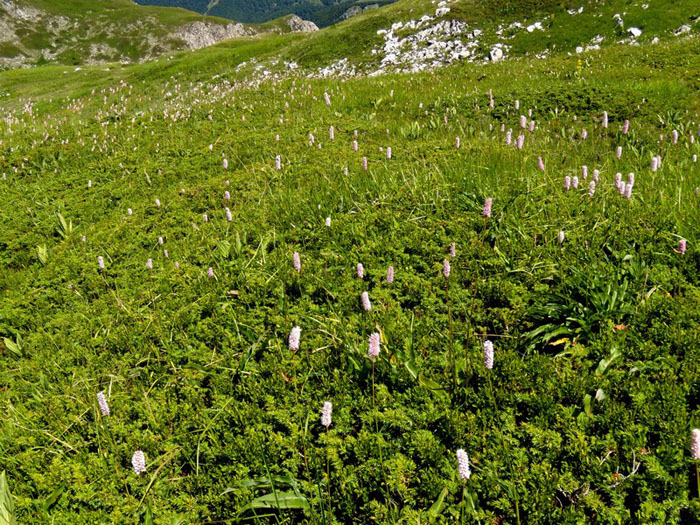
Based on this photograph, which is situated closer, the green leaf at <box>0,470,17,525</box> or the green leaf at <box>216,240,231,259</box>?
the green leaf at <box>0,470,17,525</box>

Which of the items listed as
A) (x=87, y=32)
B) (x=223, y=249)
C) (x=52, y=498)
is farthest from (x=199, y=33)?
(x=52, y=498)

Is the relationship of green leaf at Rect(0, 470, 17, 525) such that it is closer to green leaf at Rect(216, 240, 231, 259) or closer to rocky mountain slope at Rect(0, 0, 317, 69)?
green leaf at Rect(216, 240, 231, 259)

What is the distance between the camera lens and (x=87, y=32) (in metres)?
152

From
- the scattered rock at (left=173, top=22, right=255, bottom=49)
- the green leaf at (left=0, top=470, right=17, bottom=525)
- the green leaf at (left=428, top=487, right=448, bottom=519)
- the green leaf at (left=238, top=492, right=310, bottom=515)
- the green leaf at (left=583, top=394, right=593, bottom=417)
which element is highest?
the scattered rock at (left=173, top=22, right=255, bottom=49)

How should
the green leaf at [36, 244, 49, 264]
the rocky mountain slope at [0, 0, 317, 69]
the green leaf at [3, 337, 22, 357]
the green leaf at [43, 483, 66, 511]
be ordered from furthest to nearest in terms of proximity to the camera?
the rocky mountain slope at [0, 0, 317, 69], the green leaf at [36, 244, 49, 264], the green leaf at [3, 337, 22, 357], the green leaf at [43, 483, 66, 511]

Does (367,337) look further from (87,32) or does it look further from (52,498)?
(87,32)

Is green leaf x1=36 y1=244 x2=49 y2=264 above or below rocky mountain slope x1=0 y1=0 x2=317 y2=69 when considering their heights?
below

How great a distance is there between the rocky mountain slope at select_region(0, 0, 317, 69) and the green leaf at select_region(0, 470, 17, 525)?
157769 millimetres

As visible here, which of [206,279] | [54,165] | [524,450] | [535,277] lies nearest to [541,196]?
[535,277]

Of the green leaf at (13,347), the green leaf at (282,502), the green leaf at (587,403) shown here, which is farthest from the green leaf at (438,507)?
the green leaf at (13,347)

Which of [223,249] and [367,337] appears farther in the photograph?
[223,249]

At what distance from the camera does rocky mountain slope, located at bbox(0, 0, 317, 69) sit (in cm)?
14088

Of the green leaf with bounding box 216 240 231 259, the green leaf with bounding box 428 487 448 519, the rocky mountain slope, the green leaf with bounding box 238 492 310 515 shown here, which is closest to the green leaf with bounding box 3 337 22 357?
the green leaf with bounding box 216 240 231 259

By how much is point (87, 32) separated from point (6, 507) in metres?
201
